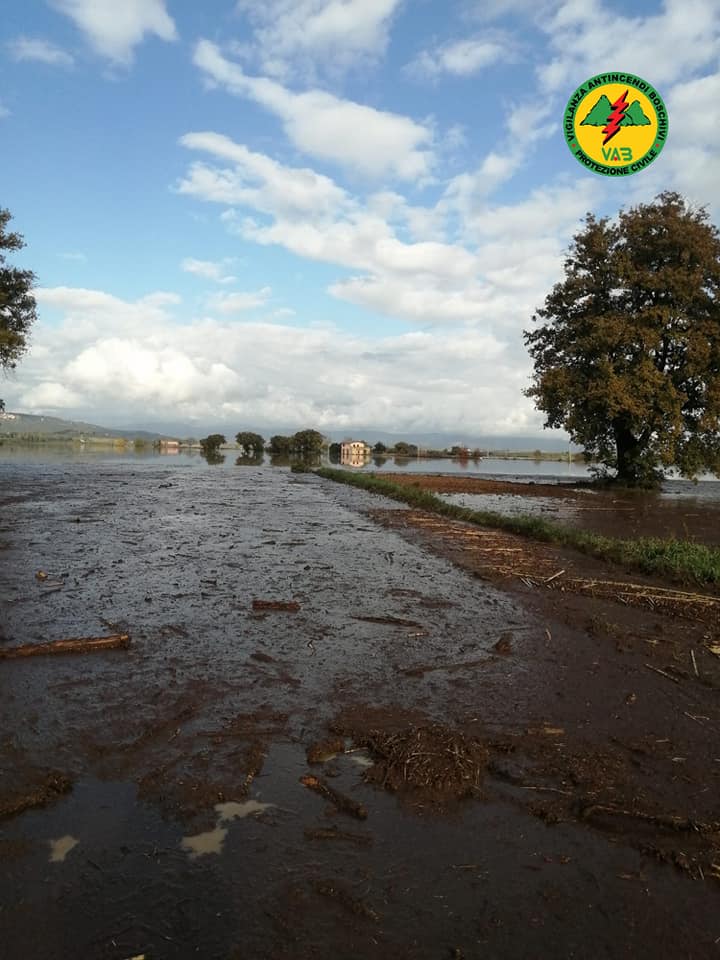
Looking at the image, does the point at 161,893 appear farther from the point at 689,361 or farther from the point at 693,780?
the point at 689,361

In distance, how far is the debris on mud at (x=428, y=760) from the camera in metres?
3.45

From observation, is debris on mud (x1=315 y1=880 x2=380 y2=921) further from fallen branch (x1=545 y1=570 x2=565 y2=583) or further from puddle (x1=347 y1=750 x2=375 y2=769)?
fallen branch (x1=545 y1=570 x2=565 y2=583)

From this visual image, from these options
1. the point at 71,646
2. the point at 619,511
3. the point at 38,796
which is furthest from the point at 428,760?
the point at 619,511

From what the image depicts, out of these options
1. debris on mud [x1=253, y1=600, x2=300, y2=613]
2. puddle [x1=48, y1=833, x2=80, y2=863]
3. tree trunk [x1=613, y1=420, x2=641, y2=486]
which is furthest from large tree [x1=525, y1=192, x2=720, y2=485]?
puddle [x1=48, y1=833, x2=80, y2=863]

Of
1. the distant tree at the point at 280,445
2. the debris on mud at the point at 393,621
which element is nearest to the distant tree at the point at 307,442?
the distant tree at the point at 280,445

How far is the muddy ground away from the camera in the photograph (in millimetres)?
2428

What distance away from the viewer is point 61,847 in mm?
2787

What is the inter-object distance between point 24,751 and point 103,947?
179cm

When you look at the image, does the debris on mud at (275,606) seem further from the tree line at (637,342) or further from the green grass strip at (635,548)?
the tree line at (637,342)

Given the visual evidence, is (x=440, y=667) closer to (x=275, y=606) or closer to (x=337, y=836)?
Result: (x=275, y=606)

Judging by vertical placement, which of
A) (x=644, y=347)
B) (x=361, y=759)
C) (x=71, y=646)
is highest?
(x=644, y=347)

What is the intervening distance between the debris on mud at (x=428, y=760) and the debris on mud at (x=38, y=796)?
1.75 meters

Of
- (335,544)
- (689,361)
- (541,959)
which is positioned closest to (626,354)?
(689,361)

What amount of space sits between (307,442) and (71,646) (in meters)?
78.6
